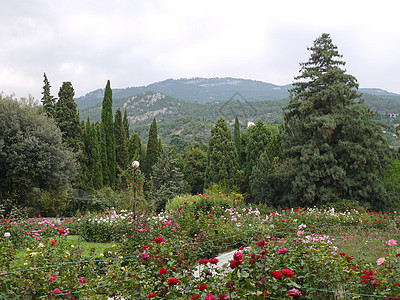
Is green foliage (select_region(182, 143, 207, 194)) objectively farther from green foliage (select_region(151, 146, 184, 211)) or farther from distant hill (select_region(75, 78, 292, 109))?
distant hill (select_region(75, 78, 292, 109))

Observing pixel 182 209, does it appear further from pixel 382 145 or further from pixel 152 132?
pixel 152 132

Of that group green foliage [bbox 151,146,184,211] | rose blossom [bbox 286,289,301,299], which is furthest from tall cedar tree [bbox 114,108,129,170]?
rose blossom [bbox 286,289,301,299]

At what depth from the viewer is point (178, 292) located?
8.68 ft

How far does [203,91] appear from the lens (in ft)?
392

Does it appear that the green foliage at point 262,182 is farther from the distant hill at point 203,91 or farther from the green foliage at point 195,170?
the distant hill at point 203,91

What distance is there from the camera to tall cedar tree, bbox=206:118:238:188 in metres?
22.0

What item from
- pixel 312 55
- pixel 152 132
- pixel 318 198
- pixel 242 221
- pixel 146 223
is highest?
pixel 312 55

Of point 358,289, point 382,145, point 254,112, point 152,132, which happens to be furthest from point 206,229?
point 254,112

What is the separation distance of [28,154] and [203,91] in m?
111

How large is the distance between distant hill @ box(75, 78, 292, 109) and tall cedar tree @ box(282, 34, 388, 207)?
70.4 metres

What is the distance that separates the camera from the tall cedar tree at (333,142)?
14758 mm

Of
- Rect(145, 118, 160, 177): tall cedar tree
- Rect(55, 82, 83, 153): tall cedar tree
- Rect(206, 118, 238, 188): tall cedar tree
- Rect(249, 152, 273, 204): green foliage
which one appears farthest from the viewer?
Rect(145, 118, 160, 177): tall cedar tree

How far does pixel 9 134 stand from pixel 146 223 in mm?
8133

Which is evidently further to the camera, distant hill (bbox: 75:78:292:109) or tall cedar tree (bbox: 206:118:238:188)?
distant hill (bbox: 75:78:292:109)
